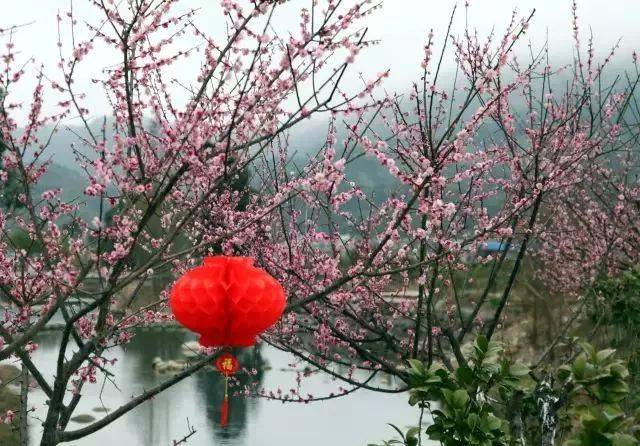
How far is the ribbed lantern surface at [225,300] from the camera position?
2811 millimetres

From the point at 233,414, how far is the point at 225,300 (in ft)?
51.7

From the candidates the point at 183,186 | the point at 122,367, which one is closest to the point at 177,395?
the point at 122,367

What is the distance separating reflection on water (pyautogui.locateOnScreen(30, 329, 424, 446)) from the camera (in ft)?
52.2

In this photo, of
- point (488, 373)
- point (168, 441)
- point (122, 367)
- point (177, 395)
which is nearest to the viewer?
point (488, 373)

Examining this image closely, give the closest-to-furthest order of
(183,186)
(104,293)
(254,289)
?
1. (254,289)
2. (104,293)
3. (183,186)

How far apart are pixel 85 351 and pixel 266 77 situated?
163 centimetres

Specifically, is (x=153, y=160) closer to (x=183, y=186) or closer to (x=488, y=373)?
(x=183, y=186)

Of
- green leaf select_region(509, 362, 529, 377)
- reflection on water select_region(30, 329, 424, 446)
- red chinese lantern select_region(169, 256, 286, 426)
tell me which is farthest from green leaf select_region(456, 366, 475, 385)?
reflection on water select_region(30, 329, 424, 446)

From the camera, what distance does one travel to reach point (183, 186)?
4.73 meters

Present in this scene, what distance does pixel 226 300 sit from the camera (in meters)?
2.82

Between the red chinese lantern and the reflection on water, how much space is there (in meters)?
11.6

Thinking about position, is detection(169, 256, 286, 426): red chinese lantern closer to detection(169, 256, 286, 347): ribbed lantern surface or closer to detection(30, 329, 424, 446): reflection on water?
detection(169, 256, 286, 347): ribbed lantern surface

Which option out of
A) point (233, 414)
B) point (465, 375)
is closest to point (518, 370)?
point (465, 375)

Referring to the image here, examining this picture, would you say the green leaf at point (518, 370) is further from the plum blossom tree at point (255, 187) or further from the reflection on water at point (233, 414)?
the reflection on water at point (233, 414)
